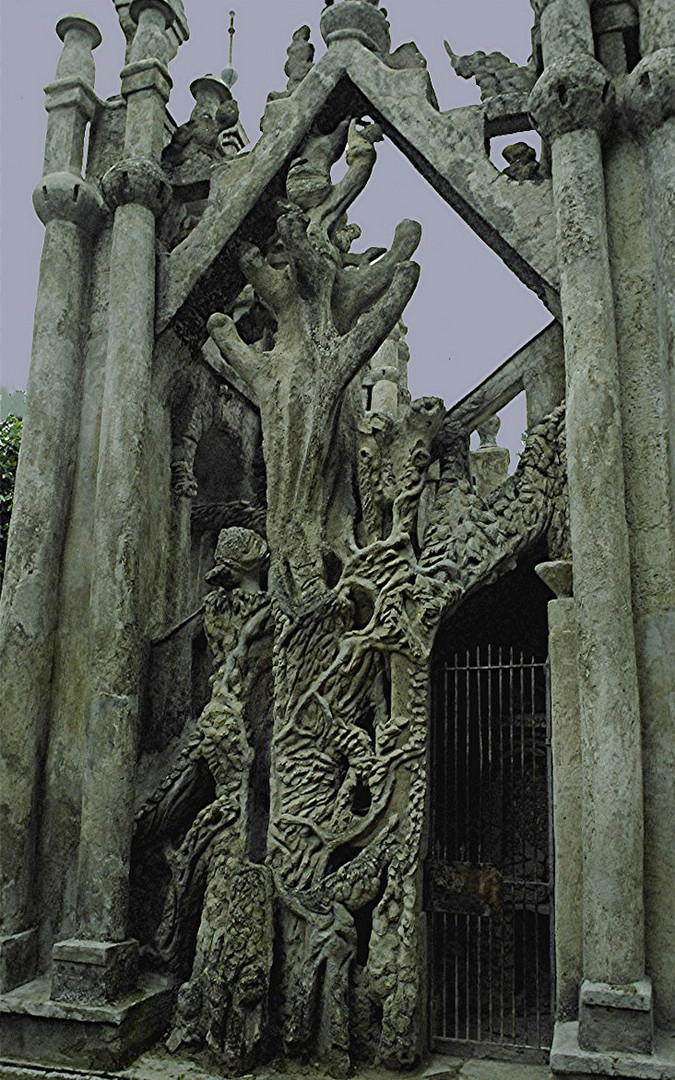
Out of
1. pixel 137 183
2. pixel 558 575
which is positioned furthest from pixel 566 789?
pixel 137 183

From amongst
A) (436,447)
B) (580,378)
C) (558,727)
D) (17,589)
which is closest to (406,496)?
(436,447)

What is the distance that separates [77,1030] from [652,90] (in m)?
6.71

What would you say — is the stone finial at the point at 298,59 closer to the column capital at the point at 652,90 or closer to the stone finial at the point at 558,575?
the column capital at the point at 652,90

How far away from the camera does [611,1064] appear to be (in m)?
4.86

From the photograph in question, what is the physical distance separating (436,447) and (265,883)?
311 centimetres

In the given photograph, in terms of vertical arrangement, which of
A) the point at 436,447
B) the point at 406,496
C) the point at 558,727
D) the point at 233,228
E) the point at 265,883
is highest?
the point at 233,228

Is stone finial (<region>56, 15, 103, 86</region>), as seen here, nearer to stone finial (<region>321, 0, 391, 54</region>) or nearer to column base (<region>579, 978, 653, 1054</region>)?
stone finial (<region>321, 0, 391, 54</region>)

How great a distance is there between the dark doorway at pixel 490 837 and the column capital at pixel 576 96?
9.48 ft

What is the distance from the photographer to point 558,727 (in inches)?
224

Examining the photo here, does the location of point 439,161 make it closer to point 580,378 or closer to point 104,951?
point 580,378

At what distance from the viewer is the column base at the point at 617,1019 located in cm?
493

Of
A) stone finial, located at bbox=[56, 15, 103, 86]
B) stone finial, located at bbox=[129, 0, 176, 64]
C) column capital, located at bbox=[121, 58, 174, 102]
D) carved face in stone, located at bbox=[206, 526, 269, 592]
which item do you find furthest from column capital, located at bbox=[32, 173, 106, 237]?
carved face in stone, located at bbox=[206, 526, 269, 592]

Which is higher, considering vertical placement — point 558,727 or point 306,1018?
point 558,727

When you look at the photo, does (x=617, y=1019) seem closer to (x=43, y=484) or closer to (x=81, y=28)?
(x=43, y=484)
